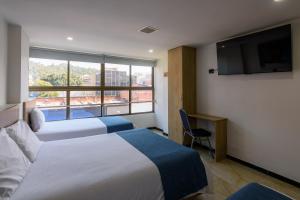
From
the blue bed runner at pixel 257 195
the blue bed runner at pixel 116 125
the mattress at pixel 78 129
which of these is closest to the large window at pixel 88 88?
the mattress at pixel 78 129

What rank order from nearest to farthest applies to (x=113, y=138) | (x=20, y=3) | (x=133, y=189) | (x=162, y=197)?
1. (x=133, y=189)
2. (x=162, y=197)
3. (x=20, y=3)
4. (x=113, y=138)

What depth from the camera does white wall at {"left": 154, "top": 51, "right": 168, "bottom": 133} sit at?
479 centimetres

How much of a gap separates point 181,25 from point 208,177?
81.1 inches

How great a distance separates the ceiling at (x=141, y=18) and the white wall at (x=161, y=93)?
5.16ft

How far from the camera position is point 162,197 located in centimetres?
154

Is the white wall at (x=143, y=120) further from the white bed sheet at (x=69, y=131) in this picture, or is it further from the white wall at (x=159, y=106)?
the white bed sheet at (x=69, y=131)

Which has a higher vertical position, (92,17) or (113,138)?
(92,17)

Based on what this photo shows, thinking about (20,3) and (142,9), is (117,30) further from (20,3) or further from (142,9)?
(20,3)

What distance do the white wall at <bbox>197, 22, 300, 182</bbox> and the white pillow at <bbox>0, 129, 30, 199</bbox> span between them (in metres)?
3.12

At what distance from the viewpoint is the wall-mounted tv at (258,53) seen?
234 cm

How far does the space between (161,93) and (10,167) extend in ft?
13.2

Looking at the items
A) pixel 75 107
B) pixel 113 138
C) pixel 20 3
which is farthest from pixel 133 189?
pixel 75 107

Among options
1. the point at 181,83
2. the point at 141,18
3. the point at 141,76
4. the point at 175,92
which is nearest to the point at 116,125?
the point at 175,92

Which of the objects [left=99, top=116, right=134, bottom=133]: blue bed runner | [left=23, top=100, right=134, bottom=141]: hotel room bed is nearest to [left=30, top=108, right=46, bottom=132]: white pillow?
[left=23, top=100, right=134, bottom=141]: hotel room bed
